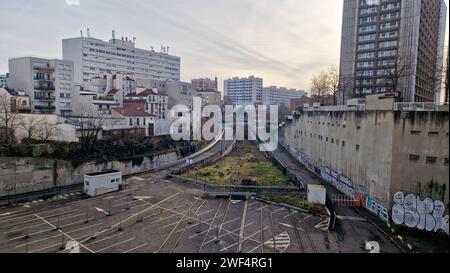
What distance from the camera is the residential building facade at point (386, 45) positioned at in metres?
55.5

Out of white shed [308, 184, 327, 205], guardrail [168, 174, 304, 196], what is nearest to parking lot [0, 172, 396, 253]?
guardrail [168, 174, 304, 196]

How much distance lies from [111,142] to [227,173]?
1679 cm

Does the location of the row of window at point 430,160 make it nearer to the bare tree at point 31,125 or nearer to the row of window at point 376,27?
the bare tree at point 31,125

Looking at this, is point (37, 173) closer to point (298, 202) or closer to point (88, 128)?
point (88, 128)

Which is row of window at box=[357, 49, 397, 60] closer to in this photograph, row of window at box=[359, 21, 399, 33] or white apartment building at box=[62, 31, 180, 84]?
row of window at box=[359, 21, 399, 33]

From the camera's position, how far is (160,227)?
21.8 m

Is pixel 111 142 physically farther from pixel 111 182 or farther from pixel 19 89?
pixel 19 89

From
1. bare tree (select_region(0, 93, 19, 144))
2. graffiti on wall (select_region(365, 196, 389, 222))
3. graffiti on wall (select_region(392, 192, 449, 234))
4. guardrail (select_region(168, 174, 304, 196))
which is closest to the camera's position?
graffiti on wall (select_region(392, 192, 449, 234))

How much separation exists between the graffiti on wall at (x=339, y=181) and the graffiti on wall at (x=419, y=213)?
24.8 feet

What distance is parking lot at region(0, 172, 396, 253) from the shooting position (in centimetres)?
1855

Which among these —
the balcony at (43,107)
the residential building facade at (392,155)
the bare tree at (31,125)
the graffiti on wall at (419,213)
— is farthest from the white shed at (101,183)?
the balcony at (43,107)

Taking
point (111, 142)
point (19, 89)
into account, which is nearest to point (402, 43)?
point (111, 142)

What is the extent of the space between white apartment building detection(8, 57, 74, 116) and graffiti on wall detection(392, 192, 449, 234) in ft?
180
